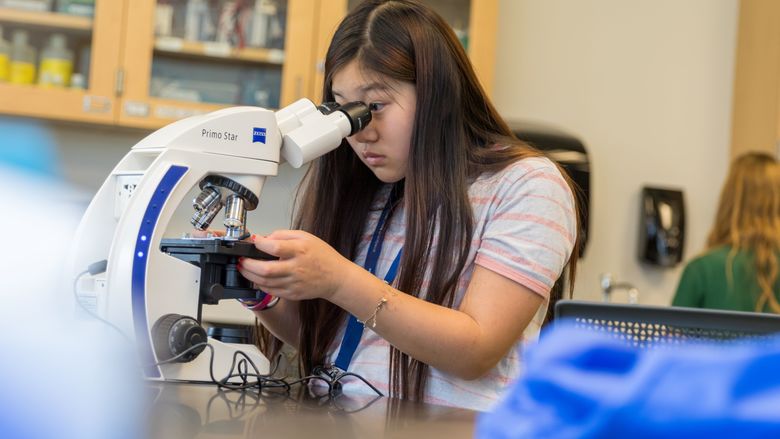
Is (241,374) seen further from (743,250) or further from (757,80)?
(757,80)

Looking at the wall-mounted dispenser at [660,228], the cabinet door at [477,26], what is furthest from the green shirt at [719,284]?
the cabinet door at [477,26]

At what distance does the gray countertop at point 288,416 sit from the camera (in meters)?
0.82

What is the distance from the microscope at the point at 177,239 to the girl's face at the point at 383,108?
0.59 ft

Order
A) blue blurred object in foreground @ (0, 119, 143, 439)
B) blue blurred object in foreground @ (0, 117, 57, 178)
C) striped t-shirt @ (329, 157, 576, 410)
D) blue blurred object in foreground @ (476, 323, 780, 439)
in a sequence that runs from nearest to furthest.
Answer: blue blurred object in foreground @ (476, 323, 780, 439) < blue blurred object in foreground @ (0, 119, 143, 439) < striped t-shirt @ (329, 157, 576, 410) < blue blurred object in foreground @ (0, 117, 57, 178)

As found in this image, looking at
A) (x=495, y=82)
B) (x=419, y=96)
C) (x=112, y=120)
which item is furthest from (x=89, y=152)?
(x=419, y=96)

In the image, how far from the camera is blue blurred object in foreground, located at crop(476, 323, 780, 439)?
260 millimetres

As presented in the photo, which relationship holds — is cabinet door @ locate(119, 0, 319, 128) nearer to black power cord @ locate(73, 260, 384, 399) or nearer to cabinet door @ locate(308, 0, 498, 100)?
cabinet door @ locate(308, 0, 498, 100)

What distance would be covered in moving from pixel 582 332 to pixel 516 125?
9.93ft

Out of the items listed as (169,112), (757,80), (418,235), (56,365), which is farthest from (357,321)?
(757,80)

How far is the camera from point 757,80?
3.43m

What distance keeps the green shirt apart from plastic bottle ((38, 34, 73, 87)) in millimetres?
2075

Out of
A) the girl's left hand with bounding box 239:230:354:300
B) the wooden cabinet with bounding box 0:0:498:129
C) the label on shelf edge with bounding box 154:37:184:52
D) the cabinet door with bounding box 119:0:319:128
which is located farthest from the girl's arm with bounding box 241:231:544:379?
the label on shelf edge with bounding box 154:37:184:52

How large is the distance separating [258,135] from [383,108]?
10.7 inches

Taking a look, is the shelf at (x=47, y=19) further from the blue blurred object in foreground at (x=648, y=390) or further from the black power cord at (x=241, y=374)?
the blue blurred object in foreground at (x=648, y=390)
